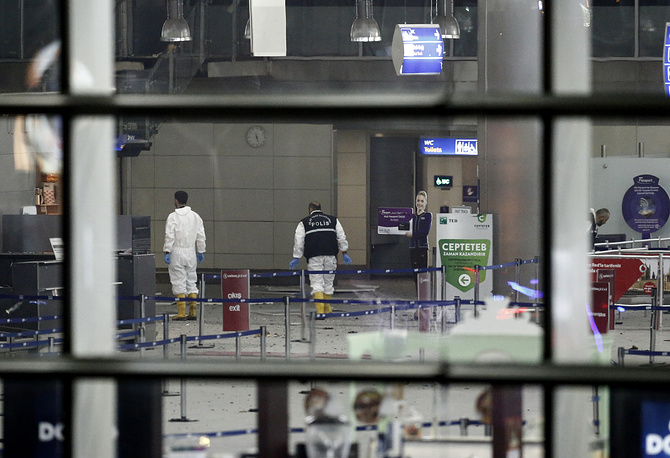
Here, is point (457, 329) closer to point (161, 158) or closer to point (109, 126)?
point (109, 126)

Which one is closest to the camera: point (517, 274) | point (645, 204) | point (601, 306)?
point (601, 306)

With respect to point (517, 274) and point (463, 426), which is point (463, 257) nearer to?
point (517, 274)

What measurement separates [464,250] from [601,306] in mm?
3828

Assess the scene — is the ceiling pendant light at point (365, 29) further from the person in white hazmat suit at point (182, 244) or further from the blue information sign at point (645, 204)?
the blue information sign at point (645, 204)

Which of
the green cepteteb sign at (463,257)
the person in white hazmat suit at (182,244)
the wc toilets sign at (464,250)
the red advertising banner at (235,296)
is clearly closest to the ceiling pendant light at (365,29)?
the wc toilets sign at (464,250)

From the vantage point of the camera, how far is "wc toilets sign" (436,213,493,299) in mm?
11398

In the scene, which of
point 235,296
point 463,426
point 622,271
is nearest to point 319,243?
point 235,296

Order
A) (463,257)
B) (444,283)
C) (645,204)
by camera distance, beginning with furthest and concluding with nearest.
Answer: (645,204)
(463,257)
(444,283)

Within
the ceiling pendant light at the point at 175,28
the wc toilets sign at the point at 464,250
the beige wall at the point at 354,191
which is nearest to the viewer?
the wc toilets sign at the point at 464,250

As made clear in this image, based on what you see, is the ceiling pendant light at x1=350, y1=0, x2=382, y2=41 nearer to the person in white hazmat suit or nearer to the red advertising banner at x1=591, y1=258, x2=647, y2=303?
the person in white hazmat suit

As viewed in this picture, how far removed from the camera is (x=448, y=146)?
18.6 m

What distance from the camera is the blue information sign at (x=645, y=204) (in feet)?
46.9

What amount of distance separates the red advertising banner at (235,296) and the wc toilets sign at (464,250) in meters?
2.74

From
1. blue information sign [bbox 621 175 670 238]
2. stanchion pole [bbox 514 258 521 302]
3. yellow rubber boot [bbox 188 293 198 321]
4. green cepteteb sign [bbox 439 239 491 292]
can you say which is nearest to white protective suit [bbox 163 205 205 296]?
yellow rubber boot [bbox 188 293 198 321]
